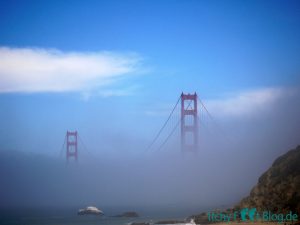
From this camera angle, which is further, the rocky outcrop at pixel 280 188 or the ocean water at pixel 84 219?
the ocean water at pixel 84 219

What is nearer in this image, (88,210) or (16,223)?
(16,223)

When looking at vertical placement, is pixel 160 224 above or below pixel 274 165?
below

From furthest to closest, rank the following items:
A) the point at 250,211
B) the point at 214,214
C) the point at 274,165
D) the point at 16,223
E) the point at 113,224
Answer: the point at 16,223 → the point at 113,224 → the point at 274,165 → the point at 214,214 → the point at 250,211

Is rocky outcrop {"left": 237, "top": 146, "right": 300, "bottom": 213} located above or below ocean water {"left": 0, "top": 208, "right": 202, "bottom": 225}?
above

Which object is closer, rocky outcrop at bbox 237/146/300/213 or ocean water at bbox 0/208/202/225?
rocky outcrop at bbox 237/146/300/213

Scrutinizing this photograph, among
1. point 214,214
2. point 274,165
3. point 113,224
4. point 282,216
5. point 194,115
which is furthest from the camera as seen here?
point 194,115

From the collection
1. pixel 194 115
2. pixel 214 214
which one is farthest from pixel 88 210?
pixel 214 214

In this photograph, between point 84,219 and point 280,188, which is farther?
point 84,219

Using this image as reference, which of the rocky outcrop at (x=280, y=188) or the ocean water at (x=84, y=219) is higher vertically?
the rocky outcrop at (x=280, y=188)

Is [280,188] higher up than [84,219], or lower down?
higher up

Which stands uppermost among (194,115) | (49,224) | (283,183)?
(194,115)

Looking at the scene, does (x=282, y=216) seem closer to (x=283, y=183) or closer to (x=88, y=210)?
(x=283, y=183)
